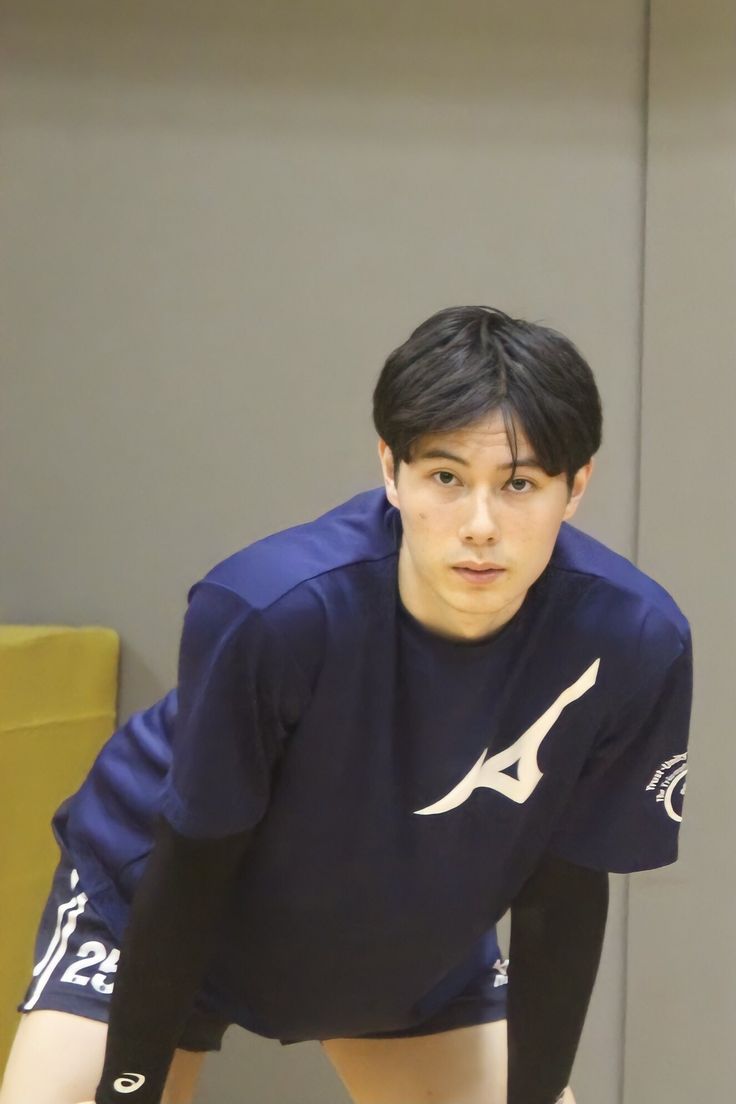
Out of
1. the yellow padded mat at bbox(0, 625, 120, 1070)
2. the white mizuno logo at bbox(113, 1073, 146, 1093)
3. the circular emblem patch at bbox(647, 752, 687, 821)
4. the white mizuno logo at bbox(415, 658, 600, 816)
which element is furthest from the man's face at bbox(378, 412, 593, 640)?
the yellow padded mat at bbox(0, 625, 120, 1070)

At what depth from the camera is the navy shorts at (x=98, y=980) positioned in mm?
1197

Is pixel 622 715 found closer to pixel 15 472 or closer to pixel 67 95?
pixel 15 472

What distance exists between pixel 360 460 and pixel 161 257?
0.46 meters

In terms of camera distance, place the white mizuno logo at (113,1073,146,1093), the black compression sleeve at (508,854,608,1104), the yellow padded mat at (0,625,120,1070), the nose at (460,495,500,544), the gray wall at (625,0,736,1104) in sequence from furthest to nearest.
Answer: the gray wall at (625,0,736,1104) → the yellow padded mat at (0,625,120,1070) → the black compression sleeve at (508,854,608,1104) → the white mizuno logo at (113,1073,146,1093) → the nose at (460,495,500,544)

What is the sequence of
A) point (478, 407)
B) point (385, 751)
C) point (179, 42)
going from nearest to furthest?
1. point (478, 407)
2. point (385, 751)
3. point (179, 42)

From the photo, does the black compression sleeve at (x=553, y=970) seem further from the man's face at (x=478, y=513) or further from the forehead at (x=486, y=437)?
the forehead at (x=486, y=437)

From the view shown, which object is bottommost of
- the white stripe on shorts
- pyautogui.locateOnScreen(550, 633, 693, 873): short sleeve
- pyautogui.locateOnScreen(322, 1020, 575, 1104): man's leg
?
pyautogui.locateOnScreen(322, 1020, 575, 1104): man's leg

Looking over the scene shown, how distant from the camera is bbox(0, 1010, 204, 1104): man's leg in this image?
113 cm

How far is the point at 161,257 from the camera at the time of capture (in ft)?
6.35

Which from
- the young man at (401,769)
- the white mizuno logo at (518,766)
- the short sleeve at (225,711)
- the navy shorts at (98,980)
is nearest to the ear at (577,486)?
the young man at (401,769)

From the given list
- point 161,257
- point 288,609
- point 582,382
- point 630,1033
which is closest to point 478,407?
point 582,382

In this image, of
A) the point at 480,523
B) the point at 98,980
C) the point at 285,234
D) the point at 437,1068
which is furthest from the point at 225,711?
the point at 285,234

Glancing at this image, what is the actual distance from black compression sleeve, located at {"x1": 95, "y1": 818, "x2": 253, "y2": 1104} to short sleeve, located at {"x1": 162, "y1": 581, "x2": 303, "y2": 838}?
0.03 meters

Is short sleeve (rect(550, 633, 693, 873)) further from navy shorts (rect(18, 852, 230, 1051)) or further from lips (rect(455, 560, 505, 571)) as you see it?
navy shorts (rect(18, 852, 230, 1051))
